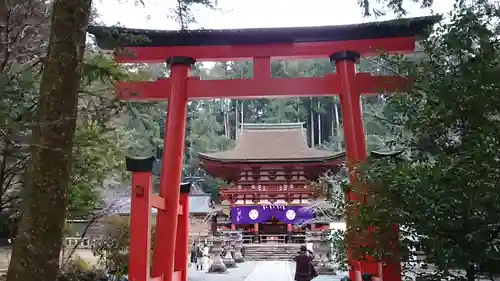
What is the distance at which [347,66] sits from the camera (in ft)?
22.4

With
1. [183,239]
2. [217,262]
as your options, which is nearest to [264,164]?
[217,262]

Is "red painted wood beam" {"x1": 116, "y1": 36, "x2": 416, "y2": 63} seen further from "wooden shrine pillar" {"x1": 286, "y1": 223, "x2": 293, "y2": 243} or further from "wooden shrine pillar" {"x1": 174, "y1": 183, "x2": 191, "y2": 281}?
"wooden shrine pillar" {"x1": 286, "y1": 223, "x2": 293, "y2": 243}

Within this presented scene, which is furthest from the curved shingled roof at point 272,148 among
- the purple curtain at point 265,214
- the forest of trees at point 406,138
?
the forest of trees at point 406,138

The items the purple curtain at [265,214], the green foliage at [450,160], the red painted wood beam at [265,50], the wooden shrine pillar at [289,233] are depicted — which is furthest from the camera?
the wooden shrine pillar at [289,233]

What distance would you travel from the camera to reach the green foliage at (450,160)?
3.49 meters

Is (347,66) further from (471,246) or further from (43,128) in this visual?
(43,128)

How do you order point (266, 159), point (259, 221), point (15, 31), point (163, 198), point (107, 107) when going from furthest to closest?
1. point (259, 221)
2. point (266, 159)
3. point (163, 198)
4. point (15, 31)
5. point (107, 107)

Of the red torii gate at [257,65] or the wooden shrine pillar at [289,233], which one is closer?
the red torii gate at [257,65]

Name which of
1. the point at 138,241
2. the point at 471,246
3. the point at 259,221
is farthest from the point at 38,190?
the point at 259,221

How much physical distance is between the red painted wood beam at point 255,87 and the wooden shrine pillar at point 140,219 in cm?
148

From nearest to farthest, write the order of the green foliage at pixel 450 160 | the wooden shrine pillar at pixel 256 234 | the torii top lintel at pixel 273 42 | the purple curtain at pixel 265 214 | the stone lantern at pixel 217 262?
the green foliage at pixel 450 160, the torii top lintel at pixel 273 42, the stone lantern at pixel 217 262, the purple curtain at pixel 265 214, the wooden shrine pillar at pixel 256 234

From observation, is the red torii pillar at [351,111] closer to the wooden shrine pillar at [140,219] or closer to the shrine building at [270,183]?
the wooden shrine pillar at [140,219]

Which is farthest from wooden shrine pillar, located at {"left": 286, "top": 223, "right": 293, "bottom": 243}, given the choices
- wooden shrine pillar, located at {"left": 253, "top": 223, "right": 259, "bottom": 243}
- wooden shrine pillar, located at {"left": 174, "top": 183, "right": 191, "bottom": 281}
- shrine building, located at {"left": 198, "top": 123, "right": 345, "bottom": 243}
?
wooden shrine pillar, located at {"left": 174, "top": 183, "right": 191, "bottom": 281}

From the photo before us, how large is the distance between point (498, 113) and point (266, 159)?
53.6 ft
